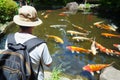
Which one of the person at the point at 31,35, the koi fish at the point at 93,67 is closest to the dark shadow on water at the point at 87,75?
the koi fish at the point at 93,67

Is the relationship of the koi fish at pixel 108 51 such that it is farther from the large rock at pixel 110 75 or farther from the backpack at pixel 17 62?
the backpack at pixel 17 62

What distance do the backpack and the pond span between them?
6205mm

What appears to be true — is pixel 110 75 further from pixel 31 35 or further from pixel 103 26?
pixel 103 26

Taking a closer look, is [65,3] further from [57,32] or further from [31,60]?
[31,60]

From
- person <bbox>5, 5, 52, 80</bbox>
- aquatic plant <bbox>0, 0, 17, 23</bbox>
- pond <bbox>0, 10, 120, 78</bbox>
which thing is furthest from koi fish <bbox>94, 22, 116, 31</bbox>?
person <bbox>5, 5, 52, 80</bbox>

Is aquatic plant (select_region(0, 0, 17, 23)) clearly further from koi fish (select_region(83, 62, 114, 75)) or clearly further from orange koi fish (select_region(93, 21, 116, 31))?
koi fish (select_region(83, 62, 114, 75))

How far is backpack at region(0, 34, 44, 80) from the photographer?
11.1 ft

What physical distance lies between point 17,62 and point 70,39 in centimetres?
1022

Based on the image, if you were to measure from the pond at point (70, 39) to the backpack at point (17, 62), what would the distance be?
620 cm

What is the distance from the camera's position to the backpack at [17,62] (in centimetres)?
340

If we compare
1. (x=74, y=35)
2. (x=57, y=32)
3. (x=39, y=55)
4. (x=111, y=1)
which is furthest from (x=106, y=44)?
(x=39, y=55)

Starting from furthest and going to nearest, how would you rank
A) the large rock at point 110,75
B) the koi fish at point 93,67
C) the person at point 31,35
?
the koi fish at point 93,67 → the large rock at point 110,75 → the person at point 31,35

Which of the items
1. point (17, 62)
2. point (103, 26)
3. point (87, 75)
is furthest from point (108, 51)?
point (17, 62)

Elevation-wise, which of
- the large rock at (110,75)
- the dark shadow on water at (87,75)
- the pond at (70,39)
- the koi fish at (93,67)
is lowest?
the pond at (70,39)
